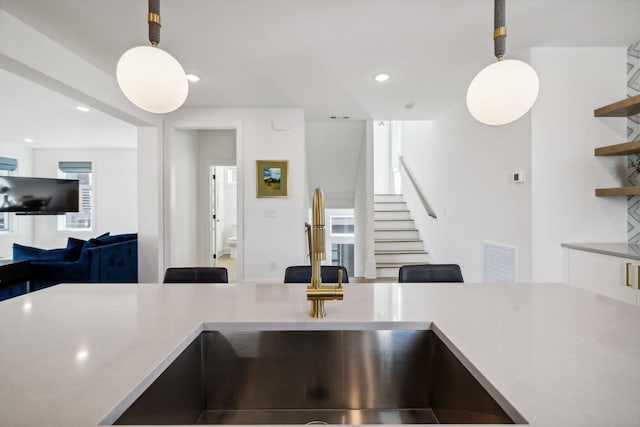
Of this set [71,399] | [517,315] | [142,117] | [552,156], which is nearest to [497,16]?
[517,315]

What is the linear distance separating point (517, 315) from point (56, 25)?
329 cm

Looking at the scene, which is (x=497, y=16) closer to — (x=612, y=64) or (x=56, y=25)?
(x=612, y=64)

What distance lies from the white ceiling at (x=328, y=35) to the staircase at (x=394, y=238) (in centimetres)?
262

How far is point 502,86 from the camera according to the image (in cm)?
115

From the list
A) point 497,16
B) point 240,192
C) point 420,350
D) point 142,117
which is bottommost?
point 420,350

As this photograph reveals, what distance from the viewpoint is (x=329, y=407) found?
→ 89 centimetres

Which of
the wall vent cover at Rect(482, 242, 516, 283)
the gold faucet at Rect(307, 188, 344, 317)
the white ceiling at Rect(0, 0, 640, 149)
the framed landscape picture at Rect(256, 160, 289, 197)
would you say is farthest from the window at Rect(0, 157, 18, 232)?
the wall vent cover at Rect(482, 242, 516, 283)

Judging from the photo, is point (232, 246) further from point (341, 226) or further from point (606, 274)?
point (606, 274)

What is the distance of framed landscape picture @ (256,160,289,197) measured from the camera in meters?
4.29

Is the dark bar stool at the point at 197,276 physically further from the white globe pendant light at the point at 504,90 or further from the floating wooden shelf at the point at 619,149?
the floating wooden shelf at the point at 619,149

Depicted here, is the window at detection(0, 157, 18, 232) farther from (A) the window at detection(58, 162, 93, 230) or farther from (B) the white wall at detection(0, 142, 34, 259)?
(A) the window at detection(58, 162, 93, 230)

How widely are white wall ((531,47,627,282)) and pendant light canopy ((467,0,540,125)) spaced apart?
1747 millimetres

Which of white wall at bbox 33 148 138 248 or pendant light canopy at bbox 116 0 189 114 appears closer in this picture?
pendant light canopy at bbox 116 0 189 114

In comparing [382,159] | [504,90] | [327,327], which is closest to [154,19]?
[327,327]
